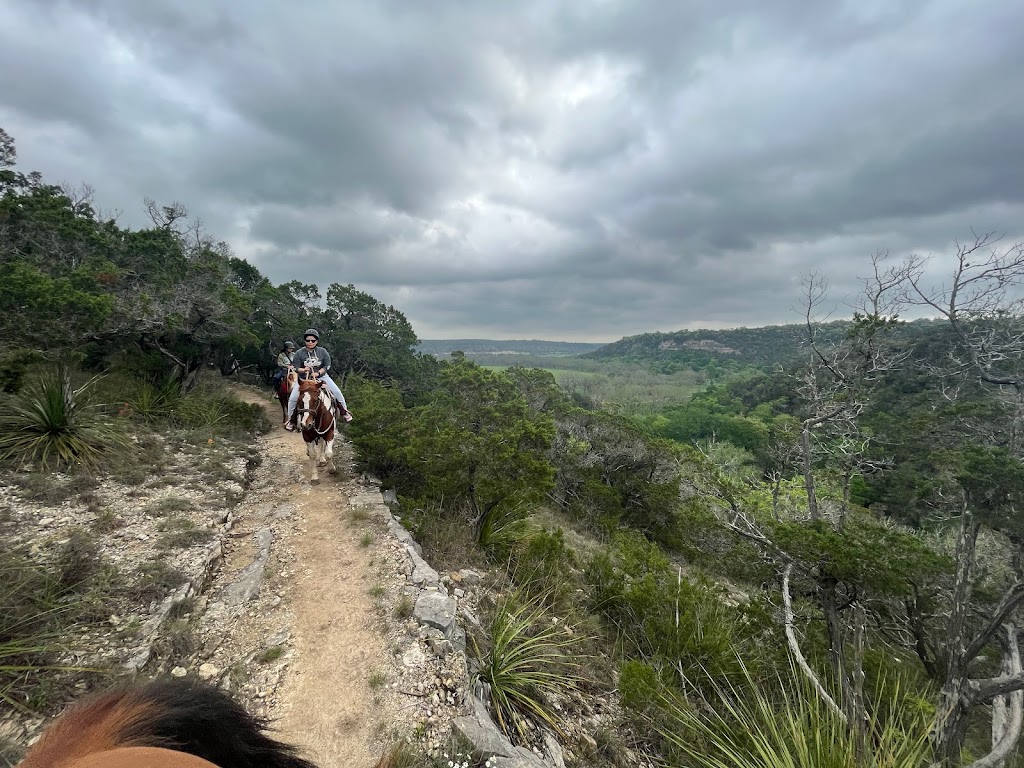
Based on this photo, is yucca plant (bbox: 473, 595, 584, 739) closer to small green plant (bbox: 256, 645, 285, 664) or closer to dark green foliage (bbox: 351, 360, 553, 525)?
small green plant (bbox: 256, 645, 285, 664)

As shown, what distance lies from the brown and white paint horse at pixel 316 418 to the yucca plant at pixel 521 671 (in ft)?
15.1

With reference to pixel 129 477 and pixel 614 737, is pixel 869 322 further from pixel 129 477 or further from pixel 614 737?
pixel 129 477

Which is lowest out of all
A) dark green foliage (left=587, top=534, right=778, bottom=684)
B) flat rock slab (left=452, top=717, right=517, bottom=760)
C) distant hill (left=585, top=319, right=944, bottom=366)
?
dark green foliage (left=587, top=534, right=778, bottom=684)

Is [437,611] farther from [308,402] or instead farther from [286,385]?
[286,385]

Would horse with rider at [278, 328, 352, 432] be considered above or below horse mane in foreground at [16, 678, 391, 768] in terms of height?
above

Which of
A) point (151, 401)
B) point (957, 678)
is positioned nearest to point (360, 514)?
point (151, 401)

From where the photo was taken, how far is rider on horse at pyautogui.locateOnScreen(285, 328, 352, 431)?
24.2 ft

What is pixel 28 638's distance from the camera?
2.71 metres

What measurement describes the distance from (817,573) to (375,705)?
18.9ft

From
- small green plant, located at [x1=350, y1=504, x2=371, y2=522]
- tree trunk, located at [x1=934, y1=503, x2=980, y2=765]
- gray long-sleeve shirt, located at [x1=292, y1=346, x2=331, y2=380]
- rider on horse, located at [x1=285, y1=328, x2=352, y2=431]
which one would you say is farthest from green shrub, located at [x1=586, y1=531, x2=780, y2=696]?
gray long-sleeve shirt, located at [x1=292, y1=346, x2=331, y2=380]

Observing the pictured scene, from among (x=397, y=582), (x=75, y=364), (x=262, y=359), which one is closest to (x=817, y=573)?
(x=397, y=582)

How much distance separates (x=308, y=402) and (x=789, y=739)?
723 centimetres

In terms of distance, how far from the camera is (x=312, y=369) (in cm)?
755

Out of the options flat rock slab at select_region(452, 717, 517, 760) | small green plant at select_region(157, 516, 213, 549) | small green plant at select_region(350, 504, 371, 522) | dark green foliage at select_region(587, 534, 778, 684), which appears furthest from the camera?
small green plant at select_region(350, 504, 371, 522)
